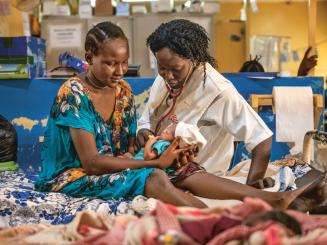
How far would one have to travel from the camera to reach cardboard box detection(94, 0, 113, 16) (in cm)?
548

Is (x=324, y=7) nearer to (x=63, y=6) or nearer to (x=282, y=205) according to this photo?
(x=63, y=6)

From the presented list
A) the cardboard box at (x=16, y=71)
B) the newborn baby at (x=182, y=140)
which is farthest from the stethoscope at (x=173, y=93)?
the cardboard box at (x=16, y=71)

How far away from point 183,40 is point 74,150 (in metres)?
0.72

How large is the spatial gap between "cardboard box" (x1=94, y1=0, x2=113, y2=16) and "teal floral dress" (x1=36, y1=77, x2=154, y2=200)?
2.82 metres

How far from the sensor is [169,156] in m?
2.44

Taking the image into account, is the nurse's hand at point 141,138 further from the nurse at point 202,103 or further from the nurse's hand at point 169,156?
the nurse's hand at point 169,156

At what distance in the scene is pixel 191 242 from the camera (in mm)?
1331

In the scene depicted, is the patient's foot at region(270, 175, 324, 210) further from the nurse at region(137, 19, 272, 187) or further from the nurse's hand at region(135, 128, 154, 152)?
the nurse's hand at region(135, 128, 154, 152)

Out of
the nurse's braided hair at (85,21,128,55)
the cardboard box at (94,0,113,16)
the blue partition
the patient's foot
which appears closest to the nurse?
the nurse's braided hair at (85,21,128,55)

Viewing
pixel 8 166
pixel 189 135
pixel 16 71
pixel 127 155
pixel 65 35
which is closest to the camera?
pixel 189 135

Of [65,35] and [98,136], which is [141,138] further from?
[65,35]

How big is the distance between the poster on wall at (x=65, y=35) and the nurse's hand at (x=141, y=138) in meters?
2.45

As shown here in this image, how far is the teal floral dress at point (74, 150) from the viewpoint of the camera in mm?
2469

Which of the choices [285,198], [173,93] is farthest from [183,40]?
[285,198]
